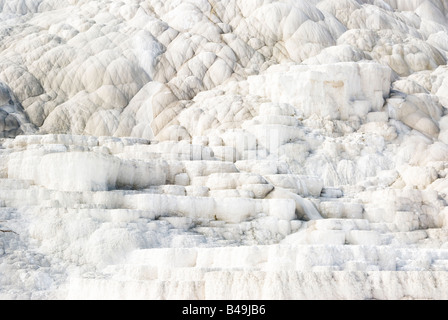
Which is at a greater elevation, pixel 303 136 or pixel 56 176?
pixel 56 176

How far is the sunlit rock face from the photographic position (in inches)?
450

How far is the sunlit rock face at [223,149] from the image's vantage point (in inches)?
450

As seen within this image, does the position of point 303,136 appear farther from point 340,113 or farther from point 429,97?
point 429,97

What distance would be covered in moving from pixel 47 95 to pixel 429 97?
1480 centimetres

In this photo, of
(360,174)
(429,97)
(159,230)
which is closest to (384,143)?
(360,174)

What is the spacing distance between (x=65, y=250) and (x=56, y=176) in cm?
253

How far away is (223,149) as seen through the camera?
65.4ft

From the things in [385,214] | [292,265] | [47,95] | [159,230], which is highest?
[292,265]

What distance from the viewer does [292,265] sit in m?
11.1

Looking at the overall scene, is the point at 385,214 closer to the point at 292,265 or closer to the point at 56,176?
the point at 292,265
